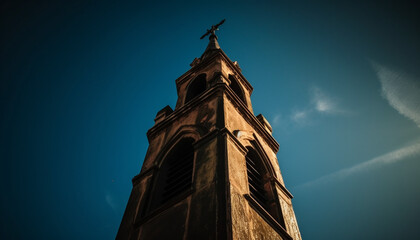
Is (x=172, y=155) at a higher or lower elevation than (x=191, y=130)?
lower

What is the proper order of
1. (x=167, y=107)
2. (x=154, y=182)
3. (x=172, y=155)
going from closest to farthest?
(x=154, y=182)
(x=172, y=155)
(x=167, y=107)

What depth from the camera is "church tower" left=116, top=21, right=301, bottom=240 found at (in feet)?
19.0

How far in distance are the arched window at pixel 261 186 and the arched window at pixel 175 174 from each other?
5.49 feet

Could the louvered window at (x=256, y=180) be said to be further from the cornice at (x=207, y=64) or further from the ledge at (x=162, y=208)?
the cornice at (x=207, y=64)

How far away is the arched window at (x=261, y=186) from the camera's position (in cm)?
810

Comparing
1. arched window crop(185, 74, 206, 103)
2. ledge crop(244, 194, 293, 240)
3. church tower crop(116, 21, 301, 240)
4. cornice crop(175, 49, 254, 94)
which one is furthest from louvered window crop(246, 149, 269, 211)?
cornice crop(175, 49, 254, 94)

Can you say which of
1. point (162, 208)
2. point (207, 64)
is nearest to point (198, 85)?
point (207, 64)

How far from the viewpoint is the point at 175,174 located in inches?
337

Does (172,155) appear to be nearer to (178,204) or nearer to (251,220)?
(178,204)

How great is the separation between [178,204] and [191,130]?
3.35 metres

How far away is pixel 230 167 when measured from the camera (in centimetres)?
680

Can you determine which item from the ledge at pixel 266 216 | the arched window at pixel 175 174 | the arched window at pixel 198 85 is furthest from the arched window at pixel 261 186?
the arched window at pixel 198 85

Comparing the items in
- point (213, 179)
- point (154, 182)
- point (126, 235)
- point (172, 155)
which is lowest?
point (126, 235)

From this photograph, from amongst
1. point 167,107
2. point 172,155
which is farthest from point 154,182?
point 167,107
